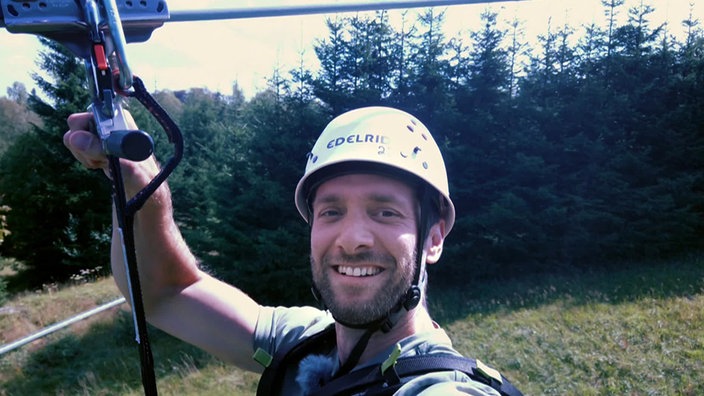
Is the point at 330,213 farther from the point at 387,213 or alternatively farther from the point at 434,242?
the point at 434,242

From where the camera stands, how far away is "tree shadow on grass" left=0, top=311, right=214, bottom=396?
9.97m

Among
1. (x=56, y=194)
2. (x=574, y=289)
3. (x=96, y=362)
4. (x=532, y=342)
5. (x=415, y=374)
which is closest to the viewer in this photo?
(x=415, y=374)

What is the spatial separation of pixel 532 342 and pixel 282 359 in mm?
7674

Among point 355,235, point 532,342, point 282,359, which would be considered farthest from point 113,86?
point 532,342

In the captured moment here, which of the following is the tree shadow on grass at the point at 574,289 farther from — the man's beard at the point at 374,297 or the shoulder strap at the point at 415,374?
the shoulder strap at the point at 415,374

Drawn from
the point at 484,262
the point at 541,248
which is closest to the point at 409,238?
the point at 484,262

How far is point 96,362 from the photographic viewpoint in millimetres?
11055

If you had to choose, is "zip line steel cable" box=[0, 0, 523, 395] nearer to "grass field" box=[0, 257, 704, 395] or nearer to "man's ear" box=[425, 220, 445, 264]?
"man's ear" box=[425, 220, 445, 264]

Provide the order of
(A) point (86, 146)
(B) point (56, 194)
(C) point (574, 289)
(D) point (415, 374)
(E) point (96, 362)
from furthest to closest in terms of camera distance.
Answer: (B) point (56, 194)
(C) point (574, 289)
(E) point (96, 362)
(D) point (415, 374)
(A) point (86, 146)

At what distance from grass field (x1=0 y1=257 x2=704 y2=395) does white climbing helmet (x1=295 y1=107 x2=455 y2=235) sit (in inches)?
250

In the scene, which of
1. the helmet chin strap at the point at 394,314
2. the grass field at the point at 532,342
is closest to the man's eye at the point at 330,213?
the helmet chin strap at the point at 394,314

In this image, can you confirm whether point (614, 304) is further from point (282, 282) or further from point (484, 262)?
point (282, 282)

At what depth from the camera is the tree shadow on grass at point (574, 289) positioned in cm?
1066

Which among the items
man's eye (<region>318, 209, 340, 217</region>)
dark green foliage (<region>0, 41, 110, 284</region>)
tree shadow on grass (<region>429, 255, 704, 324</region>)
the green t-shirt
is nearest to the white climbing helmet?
man's eye (<region>318, 209, 340, 217</region>)
